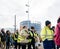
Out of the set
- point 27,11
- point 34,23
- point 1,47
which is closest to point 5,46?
point 1,47

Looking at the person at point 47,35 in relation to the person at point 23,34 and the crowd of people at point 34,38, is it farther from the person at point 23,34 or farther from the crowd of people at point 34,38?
the person at point 23,34

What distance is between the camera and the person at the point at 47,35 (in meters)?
14.2

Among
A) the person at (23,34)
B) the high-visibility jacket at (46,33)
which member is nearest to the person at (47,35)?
the high-visibility jacket at (46,33)

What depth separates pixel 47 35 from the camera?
14.3 meters

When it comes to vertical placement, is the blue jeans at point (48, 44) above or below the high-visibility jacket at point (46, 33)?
below

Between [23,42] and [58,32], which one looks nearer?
[58,32]

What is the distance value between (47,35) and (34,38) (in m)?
5.14

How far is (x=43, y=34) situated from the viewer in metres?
14.2

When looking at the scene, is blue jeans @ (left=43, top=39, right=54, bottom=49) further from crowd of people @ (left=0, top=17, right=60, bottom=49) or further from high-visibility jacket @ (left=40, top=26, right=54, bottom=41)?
high-visibility jacket @ (left=40, top=26, right=54, bottom=41)

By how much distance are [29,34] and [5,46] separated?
316 inches

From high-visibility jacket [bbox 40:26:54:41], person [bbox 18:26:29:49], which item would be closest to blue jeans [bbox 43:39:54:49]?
high-visibility jacket [bbox 40:26:54:41]

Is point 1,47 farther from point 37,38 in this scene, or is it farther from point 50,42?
point 50,42

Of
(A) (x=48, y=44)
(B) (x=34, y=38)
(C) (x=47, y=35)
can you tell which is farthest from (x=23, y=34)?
(C) (x=47, y=35)

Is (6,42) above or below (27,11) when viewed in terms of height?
below
